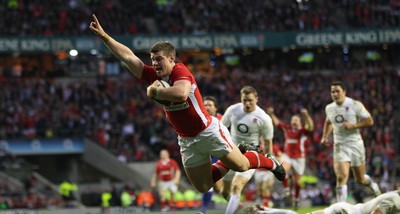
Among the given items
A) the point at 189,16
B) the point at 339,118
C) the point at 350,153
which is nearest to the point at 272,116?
the point at 339,118

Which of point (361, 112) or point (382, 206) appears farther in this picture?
point (361, 112)

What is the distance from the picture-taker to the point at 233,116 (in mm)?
13273

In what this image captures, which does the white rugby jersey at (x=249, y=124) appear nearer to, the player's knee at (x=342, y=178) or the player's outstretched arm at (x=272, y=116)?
the player's knee at (x=342, y=178)

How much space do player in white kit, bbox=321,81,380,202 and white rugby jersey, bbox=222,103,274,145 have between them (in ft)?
5.79

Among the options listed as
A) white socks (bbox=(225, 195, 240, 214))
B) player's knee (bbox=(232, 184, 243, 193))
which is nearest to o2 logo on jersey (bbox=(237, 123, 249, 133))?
player's knee (bbox=(232, 184, 243, 193))

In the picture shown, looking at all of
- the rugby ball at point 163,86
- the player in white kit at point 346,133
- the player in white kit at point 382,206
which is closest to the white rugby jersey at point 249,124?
the player in white kit at point 346,133

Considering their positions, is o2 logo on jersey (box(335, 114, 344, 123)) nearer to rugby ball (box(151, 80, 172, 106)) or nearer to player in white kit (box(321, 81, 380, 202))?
player in white kit (box(321, 81, 380, 202))

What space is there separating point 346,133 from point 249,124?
227cm

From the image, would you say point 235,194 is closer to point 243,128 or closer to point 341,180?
point 243,128

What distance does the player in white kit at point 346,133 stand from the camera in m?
14.1

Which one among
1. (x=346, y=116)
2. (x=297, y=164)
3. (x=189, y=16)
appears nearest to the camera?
(x=346, y=116)

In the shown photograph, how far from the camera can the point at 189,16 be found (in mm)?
38875

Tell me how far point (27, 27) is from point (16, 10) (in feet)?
3.86

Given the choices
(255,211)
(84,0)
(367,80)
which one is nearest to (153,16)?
(84,0)
